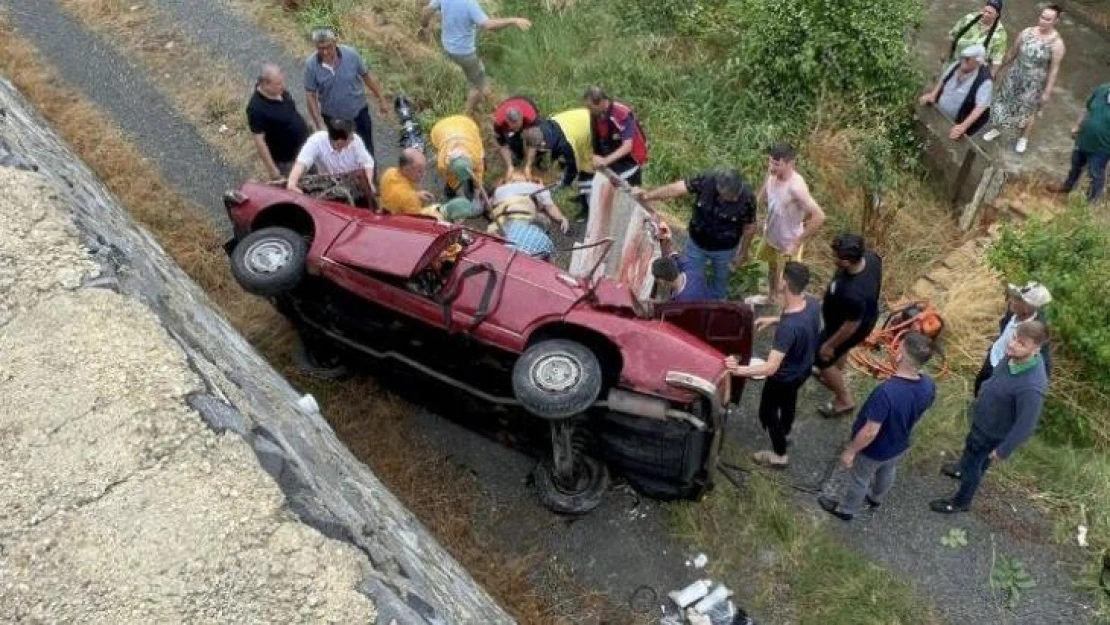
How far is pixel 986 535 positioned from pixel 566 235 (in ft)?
12.6

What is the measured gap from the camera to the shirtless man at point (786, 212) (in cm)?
593

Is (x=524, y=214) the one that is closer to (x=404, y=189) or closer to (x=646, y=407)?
(x=404, y=189)

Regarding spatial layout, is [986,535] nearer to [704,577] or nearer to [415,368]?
[704,577]

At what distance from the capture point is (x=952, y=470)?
19.4ft

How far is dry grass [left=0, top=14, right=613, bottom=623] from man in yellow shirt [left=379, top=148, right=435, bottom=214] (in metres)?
1.21

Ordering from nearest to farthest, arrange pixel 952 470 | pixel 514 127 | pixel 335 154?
pixel 952 470 < pixel 335 154 < pixel 514 127

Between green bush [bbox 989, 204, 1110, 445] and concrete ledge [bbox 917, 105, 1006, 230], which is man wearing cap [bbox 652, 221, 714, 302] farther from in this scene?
concrete ledge [bbox 917, 105, 1006, 230]

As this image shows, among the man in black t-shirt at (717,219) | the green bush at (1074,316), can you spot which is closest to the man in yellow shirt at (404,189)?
the man in black t-shirt at (717,219)

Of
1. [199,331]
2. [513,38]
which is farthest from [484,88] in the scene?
[199,331]

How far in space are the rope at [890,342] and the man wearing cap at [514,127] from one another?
9.72 feet

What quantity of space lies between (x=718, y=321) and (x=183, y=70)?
6.74 meters

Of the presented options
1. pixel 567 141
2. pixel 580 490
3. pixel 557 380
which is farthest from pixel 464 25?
pixel 557 380

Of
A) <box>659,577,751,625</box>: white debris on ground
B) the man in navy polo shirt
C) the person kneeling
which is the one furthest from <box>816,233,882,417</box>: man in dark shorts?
the person kneeling

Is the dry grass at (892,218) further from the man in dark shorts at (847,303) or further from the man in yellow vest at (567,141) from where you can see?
the man in yellow vest at (567,141)
